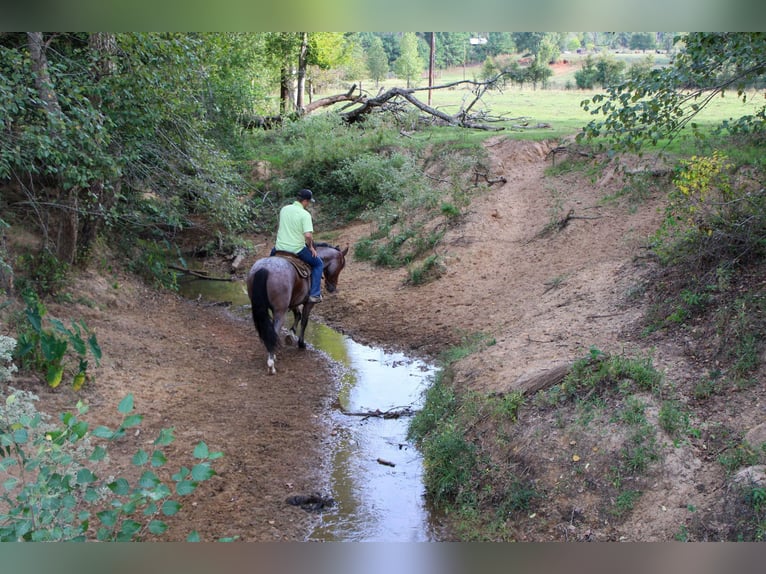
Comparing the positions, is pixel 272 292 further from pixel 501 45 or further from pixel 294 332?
pixel 501 45

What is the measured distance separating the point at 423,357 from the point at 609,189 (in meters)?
6.11

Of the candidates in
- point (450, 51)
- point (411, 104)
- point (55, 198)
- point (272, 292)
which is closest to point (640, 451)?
point (272, 292)

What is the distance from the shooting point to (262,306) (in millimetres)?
9602

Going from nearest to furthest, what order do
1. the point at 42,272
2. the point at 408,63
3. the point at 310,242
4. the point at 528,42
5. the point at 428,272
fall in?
1. the point at 42,272
2. the point at 310,242
3. the point at 428,272
4. the point at 528,42
5. the point at 408,63

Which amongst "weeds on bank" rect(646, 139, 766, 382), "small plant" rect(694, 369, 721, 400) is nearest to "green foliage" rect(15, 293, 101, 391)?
"small plant" rect(694, 369, 721, 400)

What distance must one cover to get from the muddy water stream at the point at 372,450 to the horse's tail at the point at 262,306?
1262 mm

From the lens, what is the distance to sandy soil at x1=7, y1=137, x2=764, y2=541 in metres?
5.69

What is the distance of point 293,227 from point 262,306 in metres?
1.50

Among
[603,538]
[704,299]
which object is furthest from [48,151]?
[704,299]

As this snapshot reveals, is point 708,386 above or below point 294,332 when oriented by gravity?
above

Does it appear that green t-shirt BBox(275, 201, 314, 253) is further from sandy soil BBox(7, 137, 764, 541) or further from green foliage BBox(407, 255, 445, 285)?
green foliage BBox(407, 255, 445, 285)

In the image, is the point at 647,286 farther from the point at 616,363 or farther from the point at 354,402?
the point at 354,402

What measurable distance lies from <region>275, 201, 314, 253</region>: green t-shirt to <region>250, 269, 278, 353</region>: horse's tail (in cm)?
85

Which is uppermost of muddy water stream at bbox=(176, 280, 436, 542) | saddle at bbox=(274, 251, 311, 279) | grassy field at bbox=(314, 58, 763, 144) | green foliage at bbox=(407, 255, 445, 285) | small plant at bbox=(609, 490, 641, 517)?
grassy field at bbox=(314, 58, 763, 144)
